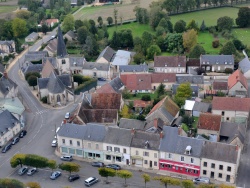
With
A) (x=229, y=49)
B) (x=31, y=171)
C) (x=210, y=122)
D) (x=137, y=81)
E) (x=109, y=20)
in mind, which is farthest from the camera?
(x=109, y=20)

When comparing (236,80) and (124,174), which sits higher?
(236,80)

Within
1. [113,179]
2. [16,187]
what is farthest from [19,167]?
A: [113,179]

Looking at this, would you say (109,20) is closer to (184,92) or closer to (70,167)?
(184,92)

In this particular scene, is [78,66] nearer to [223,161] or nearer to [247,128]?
[247,128]

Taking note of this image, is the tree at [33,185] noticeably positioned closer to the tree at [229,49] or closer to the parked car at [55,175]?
the parked car at [55,175]

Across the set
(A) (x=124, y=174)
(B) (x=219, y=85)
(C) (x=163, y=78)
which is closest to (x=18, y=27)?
(C) (x=163, y=78)

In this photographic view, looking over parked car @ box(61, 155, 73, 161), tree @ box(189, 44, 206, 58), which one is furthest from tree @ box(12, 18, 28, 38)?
parked car @ box(61, 155, 73, 161)
